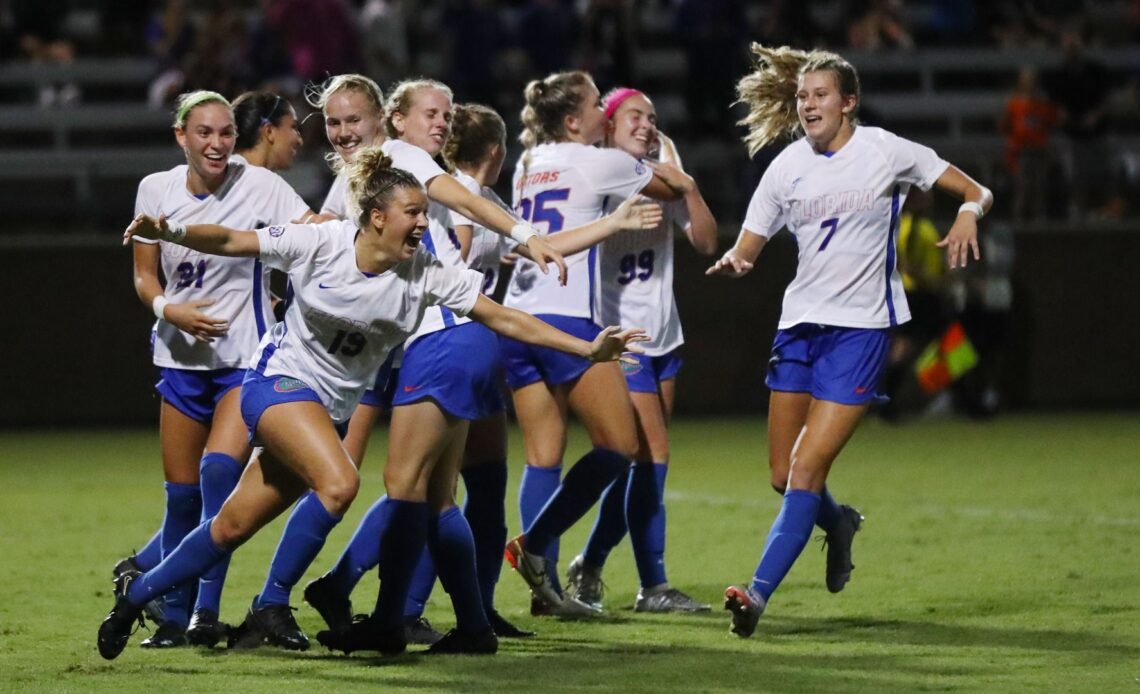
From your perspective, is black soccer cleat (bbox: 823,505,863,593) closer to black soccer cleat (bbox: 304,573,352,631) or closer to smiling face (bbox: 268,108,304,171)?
black soccer cleat (bbox: 304,573,352,631)

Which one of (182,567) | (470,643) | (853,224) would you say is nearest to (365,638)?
(470,643)

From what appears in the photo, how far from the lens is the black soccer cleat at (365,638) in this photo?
19.7 ft

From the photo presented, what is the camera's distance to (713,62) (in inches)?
660

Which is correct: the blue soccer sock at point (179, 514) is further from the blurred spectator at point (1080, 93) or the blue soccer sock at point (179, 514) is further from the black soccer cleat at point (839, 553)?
the blurred spectator at point (1080, 93)

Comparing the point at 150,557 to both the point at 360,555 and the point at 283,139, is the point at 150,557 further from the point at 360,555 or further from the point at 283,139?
the point at 283,139

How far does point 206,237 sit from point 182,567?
1069mm

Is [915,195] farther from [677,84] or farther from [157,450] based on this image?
[677,84]

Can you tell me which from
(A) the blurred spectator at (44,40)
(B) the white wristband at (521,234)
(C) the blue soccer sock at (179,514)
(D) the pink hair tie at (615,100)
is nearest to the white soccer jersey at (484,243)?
(B) the white wristband at (521,234)

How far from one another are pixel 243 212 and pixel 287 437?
1.17 metres

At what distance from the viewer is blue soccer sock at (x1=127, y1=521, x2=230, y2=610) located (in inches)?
229

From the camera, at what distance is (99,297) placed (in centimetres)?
1518

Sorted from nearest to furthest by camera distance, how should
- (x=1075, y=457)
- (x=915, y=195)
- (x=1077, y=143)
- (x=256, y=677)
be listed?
(x=256, y=677)
(x=915, y=195)
(x=1075, y=457)
(x=1077, y=143)

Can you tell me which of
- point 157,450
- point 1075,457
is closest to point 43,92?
point 157,450

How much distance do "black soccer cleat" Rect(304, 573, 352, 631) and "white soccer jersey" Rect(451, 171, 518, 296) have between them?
127 centimetres
